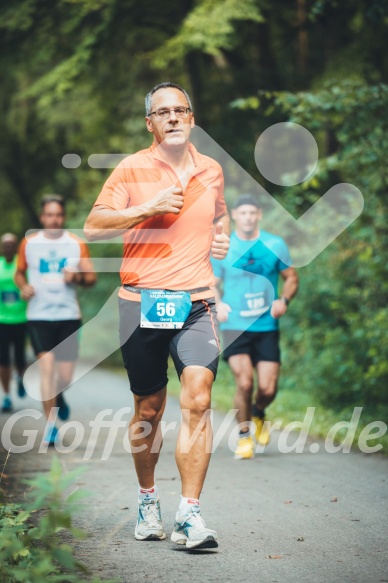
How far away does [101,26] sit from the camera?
16781 mm

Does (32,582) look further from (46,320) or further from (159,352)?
(46,320)

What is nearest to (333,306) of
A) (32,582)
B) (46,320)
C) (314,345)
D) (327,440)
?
(314,345)

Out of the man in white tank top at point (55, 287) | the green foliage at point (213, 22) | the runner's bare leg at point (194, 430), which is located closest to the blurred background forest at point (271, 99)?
the green foliage at point (213, 22)

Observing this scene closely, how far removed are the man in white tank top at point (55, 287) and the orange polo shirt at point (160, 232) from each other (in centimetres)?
415

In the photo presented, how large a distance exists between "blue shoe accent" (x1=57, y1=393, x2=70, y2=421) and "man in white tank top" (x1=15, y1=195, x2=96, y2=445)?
27.8 inches

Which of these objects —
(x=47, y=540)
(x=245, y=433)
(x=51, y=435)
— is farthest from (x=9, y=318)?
(x=47, y=540)

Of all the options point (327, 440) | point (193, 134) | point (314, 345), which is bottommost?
point (327, 440)

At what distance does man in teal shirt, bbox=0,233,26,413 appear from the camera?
500 inches

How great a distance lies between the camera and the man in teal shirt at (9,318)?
12703mm

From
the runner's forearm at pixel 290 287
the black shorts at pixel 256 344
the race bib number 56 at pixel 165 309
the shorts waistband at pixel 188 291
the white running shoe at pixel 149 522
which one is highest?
the runner's forearm at pixel 290 287

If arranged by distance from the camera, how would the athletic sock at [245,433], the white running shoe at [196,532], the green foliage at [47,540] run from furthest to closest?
the athletic sock at [245,433] → the white running shoe at [196,532] → the green foliage at [47,540]

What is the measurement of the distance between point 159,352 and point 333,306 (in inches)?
280

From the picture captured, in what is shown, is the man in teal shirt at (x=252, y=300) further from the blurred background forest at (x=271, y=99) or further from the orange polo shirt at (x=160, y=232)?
the orange polo shirt at (x=160, y=232)

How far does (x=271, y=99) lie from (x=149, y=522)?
12.2m
